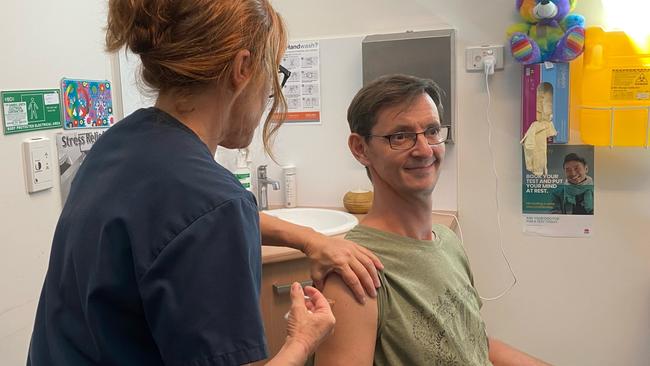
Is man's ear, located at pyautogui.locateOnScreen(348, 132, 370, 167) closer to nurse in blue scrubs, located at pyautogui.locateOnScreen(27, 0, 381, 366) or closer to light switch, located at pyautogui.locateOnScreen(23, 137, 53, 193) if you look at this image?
nurse in blue scrubs, located at pyautogui.locateOnScreen(27, 0, 381, 366)

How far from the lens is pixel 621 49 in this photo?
83.6 inches

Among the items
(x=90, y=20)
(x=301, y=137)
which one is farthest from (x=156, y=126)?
(x=301, y=137)

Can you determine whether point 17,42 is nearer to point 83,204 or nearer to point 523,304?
point 83,204

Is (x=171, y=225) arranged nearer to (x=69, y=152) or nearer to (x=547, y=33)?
(x=69, y=152)

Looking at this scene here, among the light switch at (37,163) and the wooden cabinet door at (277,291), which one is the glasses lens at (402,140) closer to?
the wooden cabinet door at (277,291)

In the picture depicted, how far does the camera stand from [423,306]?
48.5 inches

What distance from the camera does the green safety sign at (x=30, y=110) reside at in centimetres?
152

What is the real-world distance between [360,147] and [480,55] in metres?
1.12

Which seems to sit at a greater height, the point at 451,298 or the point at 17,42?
the point at 17,42

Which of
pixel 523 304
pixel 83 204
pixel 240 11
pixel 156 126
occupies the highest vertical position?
pixel 240 11

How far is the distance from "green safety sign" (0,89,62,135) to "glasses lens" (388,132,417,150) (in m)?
0.99

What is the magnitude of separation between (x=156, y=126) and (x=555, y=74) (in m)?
1.79

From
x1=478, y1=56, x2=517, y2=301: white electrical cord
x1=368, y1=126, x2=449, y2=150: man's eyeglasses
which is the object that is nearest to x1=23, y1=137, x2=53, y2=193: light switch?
x1=368, y1=126, x2=449, y2=150: man's eyeglasses

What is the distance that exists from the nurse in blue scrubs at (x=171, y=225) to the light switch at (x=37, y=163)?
0.85m
